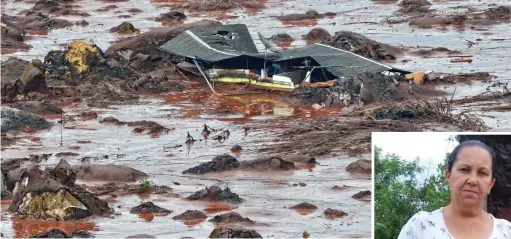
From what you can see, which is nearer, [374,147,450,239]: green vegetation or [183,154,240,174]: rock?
[374,147,450,239]: green vegetation

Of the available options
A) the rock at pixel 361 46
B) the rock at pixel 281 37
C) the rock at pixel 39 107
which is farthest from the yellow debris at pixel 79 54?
the rock at pixel 281 37

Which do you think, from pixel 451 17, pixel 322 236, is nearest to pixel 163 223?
pixel 322 236

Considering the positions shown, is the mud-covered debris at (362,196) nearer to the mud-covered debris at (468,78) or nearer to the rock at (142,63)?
the mud-covered debris at (468,78)

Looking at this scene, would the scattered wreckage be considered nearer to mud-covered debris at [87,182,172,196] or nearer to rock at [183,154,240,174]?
rock at [183,154,240,174]

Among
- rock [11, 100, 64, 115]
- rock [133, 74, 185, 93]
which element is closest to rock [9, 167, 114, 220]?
rock [11, 100, 64, 115]

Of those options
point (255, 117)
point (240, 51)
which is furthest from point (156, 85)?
point (255, 117)

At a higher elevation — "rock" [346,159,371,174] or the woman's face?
the woman's face
